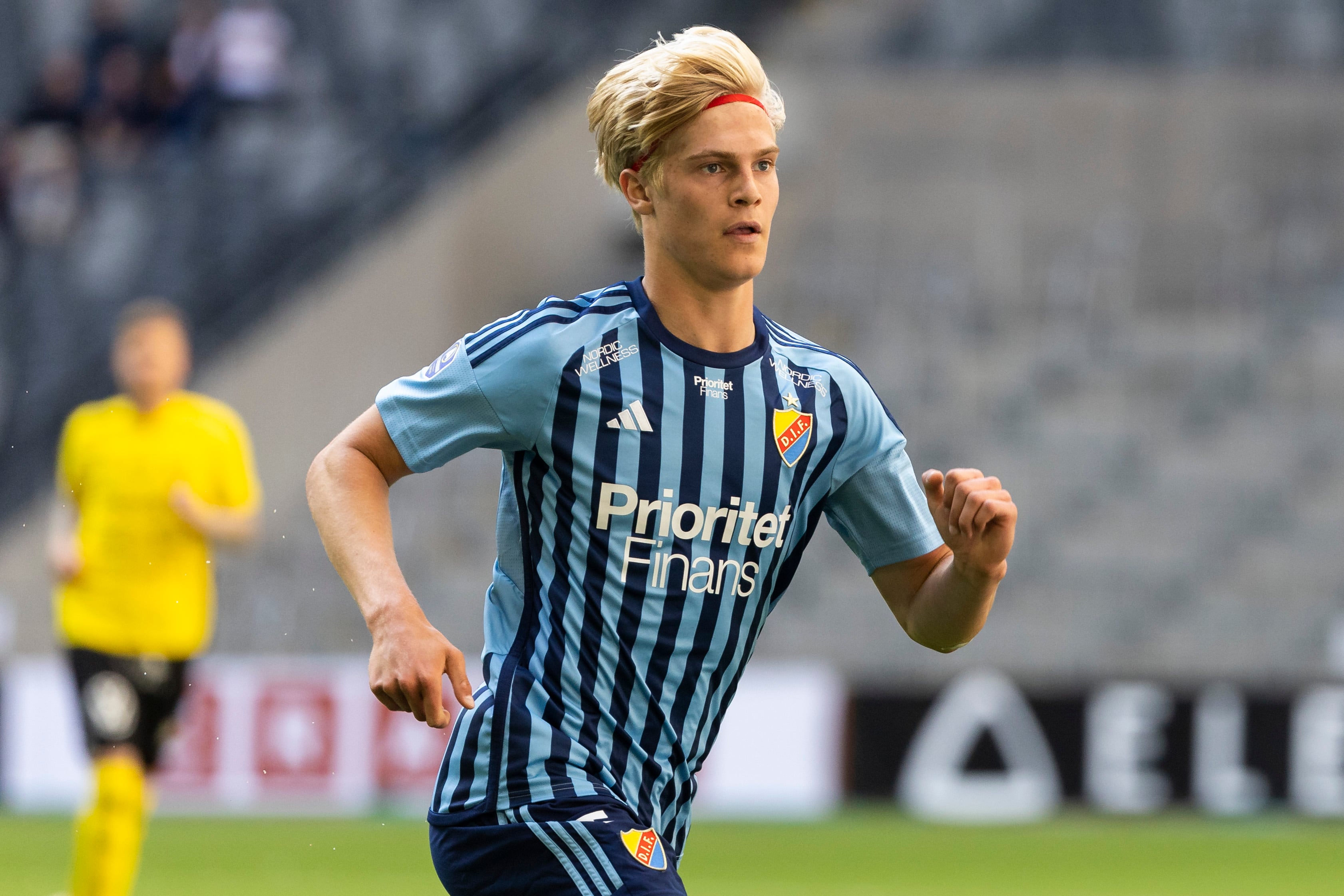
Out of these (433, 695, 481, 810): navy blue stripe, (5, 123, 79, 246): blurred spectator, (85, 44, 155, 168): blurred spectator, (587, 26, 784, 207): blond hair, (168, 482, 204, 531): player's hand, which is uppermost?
(85, 44, 155, 168): blurred spectator

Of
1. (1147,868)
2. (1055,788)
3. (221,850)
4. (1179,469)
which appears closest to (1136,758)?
(1055,788)

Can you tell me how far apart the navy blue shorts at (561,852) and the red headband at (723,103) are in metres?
0.92

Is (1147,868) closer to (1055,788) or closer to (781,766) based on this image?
(1055,788)

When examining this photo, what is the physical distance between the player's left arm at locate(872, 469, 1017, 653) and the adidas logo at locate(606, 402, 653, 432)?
1.34 feet

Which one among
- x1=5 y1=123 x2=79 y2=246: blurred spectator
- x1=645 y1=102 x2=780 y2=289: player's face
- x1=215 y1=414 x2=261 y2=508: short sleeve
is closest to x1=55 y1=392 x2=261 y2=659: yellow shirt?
x1=215 y1=414 x2=261 y2=508: short sleeve

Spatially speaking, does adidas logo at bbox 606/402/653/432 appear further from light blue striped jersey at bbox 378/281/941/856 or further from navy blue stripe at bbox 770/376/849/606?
navy blue stripe at bbox 770/376/849/606

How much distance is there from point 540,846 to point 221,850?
6.64m

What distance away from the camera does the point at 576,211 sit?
51.4 ft

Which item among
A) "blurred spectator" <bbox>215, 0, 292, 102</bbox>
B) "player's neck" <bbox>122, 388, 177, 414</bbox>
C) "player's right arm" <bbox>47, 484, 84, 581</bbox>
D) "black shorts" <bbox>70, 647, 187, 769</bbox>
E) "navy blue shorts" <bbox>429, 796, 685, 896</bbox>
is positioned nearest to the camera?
"navy blue shorts" <bbox>429, 796, 685, 896</bbox>

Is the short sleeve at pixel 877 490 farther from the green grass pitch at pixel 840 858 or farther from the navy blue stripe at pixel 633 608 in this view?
the green grass pitch at pixel 840 858

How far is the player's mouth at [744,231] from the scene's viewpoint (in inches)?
112

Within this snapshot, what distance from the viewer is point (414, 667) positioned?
2533 mm

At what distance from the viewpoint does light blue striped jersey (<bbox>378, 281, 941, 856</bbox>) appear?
284 centimetres

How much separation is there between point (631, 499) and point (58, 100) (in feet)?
43.2
